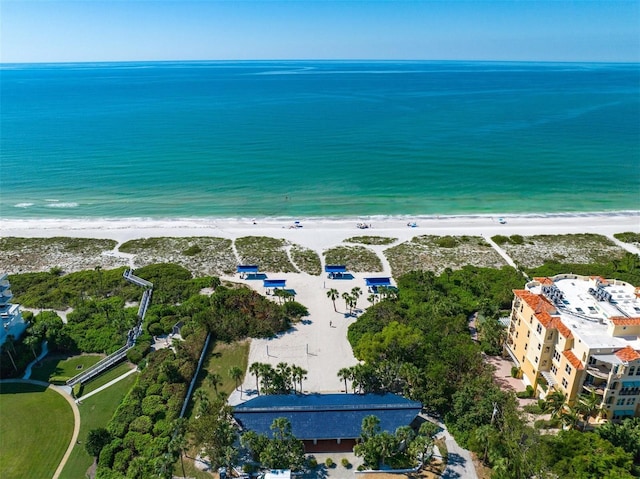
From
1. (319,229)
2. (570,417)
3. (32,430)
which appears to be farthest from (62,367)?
(570,417)

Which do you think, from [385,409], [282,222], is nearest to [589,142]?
[282,222]

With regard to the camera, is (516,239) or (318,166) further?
(318,166)

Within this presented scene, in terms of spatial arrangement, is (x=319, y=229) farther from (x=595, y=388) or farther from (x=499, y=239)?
(x=595, y=388)

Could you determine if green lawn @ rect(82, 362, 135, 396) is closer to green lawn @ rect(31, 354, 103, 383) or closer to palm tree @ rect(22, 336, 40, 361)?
green lawn @ rect(31, 354, 103, 383)

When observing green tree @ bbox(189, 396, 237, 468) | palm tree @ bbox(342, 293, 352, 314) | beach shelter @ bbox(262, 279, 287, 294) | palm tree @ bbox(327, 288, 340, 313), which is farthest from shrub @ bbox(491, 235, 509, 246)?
green tree @ bbox(189, 396, 237, 468)

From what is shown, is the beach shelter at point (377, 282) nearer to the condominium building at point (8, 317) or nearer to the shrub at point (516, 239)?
the shrub at point (516, 239)
